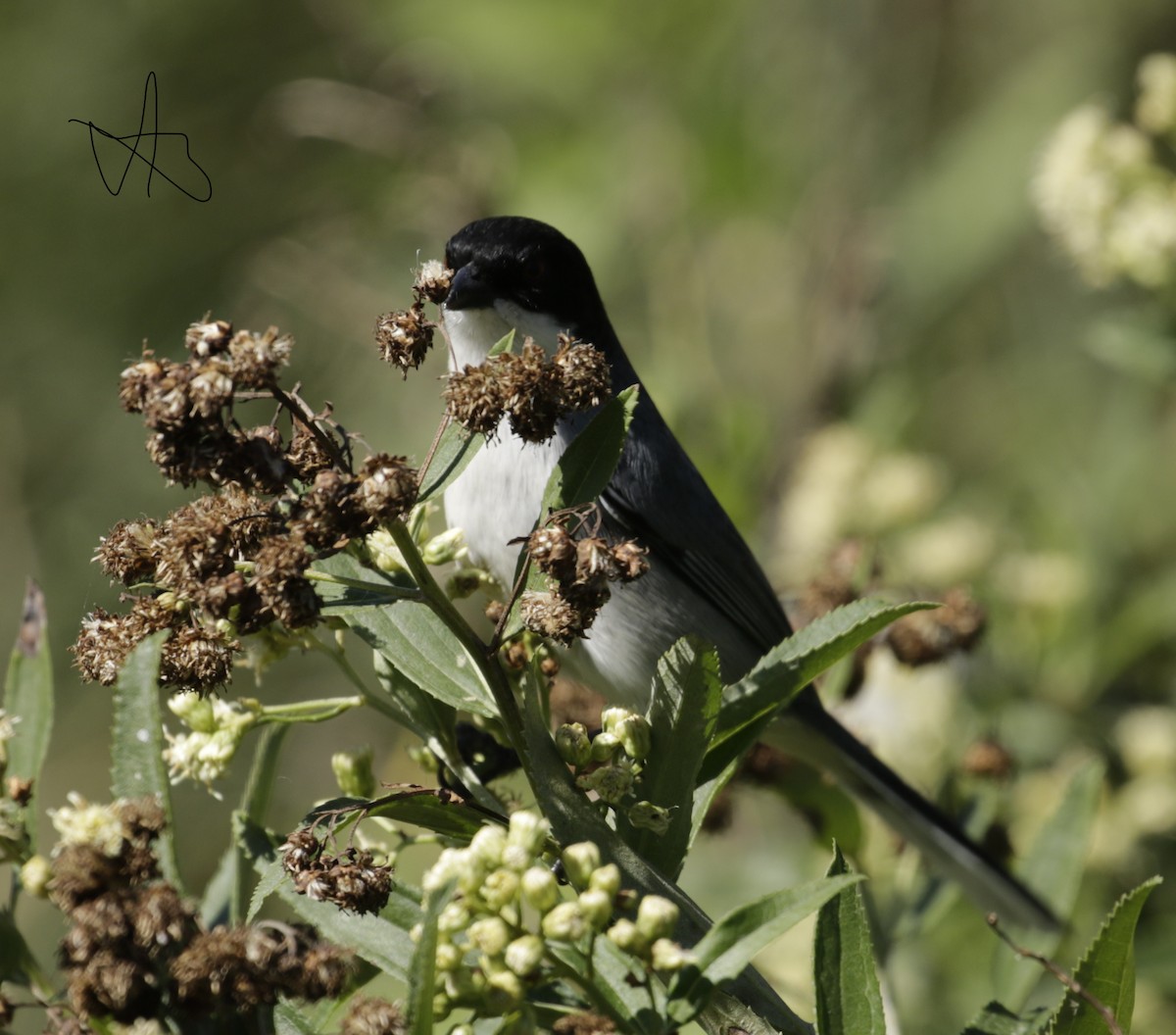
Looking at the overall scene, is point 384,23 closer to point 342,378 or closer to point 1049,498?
point 342,378

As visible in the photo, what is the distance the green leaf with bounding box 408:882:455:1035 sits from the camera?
134 cm

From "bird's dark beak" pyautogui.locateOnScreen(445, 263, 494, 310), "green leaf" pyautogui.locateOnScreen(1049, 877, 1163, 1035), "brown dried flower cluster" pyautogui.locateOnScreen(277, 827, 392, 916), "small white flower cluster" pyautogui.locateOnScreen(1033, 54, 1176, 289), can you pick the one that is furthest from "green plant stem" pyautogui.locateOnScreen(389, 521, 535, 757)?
"small white flower cluster" pyautogui.locateOnScreen(1033, 54, 1176, 289)

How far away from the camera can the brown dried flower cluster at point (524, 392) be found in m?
1.59

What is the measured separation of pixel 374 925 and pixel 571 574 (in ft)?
1.97

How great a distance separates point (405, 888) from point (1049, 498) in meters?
3.30

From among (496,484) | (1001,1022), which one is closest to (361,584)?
(1001,1022)

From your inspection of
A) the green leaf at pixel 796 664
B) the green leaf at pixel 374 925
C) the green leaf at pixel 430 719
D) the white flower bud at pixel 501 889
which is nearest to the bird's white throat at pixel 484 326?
the green leaf at pixel 430 719

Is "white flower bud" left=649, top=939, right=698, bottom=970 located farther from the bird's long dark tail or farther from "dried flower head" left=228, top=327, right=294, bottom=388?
the bird's long dark tail

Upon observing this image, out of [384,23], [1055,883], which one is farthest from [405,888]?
[384,23]

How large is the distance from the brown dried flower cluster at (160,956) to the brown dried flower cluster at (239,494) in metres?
0.28

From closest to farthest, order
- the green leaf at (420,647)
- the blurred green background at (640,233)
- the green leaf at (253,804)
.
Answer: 1. the green leaf at (420,647)
2. the green leaf at (253,804)
3. the blurred green background at (640,233)

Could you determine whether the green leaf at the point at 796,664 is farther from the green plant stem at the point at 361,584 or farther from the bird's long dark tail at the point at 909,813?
the bird's long dark tail at the point at 909,813

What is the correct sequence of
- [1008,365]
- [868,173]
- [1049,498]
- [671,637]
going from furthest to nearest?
[868,173] → [1008,365] → [1049,498] → [671,637]

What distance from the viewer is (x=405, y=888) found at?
1822mm
